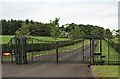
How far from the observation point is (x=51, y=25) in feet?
182

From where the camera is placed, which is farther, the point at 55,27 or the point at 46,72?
the point at 55,27

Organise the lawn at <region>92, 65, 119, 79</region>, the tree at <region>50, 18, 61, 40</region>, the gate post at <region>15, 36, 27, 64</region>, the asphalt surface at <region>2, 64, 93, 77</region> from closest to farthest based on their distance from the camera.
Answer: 1. the lawn at <region>92, 65, 119, 79</region>
2. the asphalt surface at <region>2, 64, 93, 77</region>
3. the gate post at <region>15, 36, 27, 64</region>
4. the tree at <region>50, 18, 61, 40</region>

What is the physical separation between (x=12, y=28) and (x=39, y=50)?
2235 inches

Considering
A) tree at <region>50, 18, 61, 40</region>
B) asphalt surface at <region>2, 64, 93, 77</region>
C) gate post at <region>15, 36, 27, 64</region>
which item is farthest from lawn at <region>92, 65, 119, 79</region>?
tree at <region>50, 18, 61, 40</region>

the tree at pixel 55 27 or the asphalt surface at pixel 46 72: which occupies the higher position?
the tree at pixel 55 27

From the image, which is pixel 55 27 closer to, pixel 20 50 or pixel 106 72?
pixel 20 50

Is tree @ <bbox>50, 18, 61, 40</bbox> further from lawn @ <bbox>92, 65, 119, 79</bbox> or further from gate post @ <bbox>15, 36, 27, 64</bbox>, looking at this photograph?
lawn @ <bbox>92, 65, 119, 79</bbox>

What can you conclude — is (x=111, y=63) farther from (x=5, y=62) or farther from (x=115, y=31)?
(x=5, y=62)

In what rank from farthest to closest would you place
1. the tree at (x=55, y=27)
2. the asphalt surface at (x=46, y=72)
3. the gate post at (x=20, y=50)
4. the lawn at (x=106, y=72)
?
the tree at (x=55, y=27) < the gate post at (x=20, y=50) < the asphalt surface at (x=46, y=72) < the lawn at (x=106, y=72)

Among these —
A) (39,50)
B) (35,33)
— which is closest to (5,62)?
(39,50)

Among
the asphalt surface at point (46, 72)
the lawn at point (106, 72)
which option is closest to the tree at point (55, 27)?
the asphalt surface at point (46, 72)

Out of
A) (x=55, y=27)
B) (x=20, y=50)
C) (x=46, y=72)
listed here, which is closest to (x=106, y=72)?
(x=46, y=72)

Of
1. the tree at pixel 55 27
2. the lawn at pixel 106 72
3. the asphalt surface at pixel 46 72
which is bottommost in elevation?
the asphalt surface at pixel 46 72

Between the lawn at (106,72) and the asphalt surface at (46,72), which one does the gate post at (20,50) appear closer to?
the asphalt surface at (46,72)
